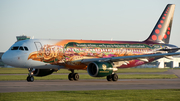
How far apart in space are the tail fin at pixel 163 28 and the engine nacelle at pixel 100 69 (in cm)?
1216

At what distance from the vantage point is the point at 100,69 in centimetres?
2936

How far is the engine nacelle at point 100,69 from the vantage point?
29.4 m

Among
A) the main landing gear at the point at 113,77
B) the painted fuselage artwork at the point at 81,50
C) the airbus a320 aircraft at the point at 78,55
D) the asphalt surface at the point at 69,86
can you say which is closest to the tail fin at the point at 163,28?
the airbus a320 aircraft at the point at 78,55

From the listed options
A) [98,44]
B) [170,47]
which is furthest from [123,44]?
[170,47]

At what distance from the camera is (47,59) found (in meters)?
30.7

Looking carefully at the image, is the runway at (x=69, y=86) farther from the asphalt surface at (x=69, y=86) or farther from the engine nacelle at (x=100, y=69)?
the engine nacelle at (x=100, y=69)

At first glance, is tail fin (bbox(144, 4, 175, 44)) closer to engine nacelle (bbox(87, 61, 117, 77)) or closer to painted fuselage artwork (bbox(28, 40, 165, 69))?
painted fuselage artwork (bbox(28, 40, 165, 69))

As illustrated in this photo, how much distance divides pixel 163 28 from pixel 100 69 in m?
15.5

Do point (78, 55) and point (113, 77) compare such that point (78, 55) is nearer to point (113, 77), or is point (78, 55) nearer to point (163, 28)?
point (113, 77)

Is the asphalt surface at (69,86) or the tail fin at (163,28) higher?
the tail fin at (163,28)

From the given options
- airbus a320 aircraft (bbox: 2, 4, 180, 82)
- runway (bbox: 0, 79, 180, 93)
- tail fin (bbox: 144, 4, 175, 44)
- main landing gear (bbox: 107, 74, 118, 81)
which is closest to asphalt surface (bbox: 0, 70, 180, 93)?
runway (bbox: 0, 79, 180, 93)

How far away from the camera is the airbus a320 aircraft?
2955cm

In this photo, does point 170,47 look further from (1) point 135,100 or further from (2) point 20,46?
(1) point 135,100

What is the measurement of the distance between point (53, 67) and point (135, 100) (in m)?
17.4
